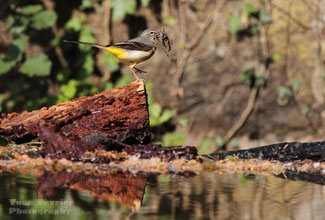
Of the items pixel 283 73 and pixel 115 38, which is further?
pixel 115 38

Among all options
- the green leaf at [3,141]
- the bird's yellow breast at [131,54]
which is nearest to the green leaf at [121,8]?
the bird's yellow breast at [131,54]

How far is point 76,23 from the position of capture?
7594 millimetres

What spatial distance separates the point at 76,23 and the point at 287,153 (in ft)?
16.4

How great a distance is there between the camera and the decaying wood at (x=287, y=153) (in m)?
3.57

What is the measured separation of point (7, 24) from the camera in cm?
733

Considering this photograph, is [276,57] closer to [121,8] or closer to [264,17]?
[264,17]

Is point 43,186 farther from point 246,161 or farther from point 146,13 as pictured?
point 146,13

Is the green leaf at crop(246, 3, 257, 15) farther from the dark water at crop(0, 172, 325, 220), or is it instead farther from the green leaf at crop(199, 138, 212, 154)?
the dark water at crop(0, 172, 325, 220)

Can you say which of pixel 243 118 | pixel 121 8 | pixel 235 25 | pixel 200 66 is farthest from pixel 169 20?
pixel 243 118

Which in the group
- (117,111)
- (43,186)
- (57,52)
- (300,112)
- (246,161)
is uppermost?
(57,52)

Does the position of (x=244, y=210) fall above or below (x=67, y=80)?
below

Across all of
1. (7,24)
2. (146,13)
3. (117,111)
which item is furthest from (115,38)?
(117,111)

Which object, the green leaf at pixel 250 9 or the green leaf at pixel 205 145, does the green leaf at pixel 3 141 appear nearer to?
the green leaf at pixel 205 145

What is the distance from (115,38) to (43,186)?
18.7 feet
